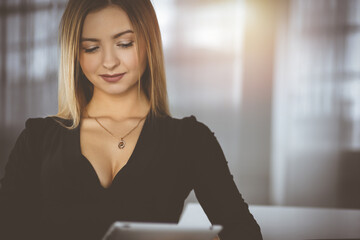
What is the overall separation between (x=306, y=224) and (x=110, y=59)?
2.72 ft

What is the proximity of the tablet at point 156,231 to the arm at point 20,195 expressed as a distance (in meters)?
0.35

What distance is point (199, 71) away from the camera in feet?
9.89

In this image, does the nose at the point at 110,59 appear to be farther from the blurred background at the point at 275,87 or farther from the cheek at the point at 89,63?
the blurred background at the point at 275,87

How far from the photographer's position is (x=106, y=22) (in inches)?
32.8

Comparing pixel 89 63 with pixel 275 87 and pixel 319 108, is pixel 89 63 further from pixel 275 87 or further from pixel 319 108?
pixel 319 108

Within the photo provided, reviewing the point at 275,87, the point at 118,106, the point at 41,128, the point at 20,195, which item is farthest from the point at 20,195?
the point at 275,87

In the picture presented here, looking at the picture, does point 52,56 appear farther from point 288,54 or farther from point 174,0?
point 288,54

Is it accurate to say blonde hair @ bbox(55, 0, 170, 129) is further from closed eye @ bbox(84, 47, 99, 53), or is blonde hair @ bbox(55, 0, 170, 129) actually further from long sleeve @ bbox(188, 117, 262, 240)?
long sleeve @ bbox(188, 117, 262, 240)

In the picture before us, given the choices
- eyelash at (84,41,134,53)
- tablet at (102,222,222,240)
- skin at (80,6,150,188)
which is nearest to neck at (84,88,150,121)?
skin at (80,6,150,188)

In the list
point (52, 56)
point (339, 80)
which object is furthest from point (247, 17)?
point (52, 56)

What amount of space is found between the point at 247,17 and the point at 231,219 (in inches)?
93.6

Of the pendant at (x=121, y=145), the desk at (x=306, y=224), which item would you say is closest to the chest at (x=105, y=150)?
the pendant at (x=121, y=145)

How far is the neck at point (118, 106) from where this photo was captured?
92 centimetres

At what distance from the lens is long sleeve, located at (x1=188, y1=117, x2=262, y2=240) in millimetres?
798
